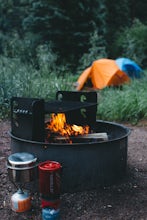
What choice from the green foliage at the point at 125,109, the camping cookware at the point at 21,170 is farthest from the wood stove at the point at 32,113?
the green foliage at the point at 125,109

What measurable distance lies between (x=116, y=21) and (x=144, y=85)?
958cm

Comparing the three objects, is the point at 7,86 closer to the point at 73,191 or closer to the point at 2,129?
the point at 2,129

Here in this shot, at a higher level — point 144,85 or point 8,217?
point 144,85

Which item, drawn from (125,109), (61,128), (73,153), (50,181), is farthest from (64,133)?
(125,109)

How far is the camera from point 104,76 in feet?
34.1

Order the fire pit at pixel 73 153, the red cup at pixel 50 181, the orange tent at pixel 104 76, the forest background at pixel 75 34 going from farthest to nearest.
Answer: the forest background at pixel 75 34 < the orange tent at pixel 104 76 < the fire pit at pixel 73 153 < the red cup at pixel 50 181

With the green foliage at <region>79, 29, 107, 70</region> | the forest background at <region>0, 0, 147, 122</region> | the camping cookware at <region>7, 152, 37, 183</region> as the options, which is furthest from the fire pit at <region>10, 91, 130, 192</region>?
the green foliage at <region>79, 29, 107, 70</region>

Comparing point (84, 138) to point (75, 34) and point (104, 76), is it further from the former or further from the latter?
point (75, 34)

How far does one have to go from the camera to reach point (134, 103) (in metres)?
6.55

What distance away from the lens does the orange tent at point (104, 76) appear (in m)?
10.3

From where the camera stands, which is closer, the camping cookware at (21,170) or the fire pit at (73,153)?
the camping cookware at (21,170)

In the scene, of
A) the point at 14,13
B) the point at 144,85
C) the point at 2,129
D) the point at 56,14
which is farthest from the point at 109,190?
the point at 14,13

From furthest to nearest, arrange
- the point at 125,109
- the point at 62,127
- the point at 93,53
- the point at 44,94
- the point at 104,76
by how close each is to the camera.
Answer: the point at 93,53
the point at 104,76
the point at 44,94
the point at 125,109
the point at 62,127

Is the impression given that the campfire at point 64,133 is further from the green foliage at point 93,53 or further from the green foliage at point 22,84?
the green foliage at point 93,53
